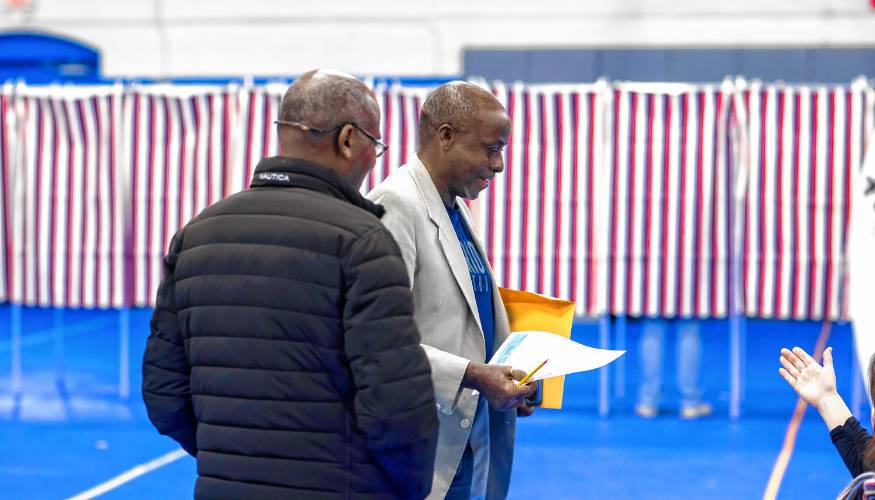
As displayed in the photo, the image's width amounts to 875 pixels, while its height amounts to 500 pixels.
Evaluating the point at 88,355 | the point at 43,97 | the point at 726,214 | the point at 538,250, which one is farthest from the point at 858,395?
the point at 88,355

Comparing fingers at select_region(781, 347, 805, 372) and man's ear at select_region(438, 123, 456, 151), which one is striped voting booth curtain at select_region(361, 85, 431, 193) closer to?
man's ear at select_region(438, 123, 456, 151)

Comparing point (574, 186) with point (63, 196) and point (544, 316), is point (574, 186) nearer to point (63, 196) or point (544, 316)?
point (63, 196)

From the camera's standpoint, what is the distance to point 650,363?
6.53m

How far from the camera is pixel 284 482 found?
185 centimetres

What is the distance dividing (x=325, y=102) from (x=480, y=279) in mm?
725

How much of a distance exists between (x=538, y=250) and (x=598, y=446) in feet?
4.20

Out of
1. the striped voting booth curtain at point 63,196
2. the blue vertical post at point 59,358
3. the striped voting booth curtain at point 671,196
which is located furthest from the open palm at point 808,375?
the blue vertical post at point 59,358

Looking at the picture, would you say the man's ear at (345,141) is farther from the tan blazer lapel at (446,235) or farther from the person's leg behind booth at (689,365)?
the person's leg behind booth at (689,365)

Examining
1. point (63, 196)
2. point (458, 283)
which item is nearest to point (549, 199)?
point (63, 196)

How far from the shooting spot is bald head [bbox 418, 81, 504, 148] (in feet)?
8.04

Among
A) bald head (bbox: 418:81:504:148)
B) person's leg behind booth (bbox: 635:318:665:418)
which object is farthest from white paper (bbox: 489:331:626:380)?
person's leg behind booth (bbox: 635:318:665:418)

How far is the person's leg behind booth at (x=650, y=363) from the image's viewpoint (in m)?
6.50

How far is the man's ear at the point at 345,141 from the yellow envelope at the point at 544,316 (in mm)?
777

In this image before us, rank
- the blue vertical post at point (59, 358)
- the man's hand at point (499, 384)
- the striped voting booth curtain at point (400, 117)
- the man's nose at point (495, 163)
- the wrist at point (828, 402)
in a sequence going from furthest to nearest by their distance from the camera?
the blue vertical post at point (59, 358) → the striped voting booth curtain at point (400, 117) → the man's nose at point (495, 163) → the wrist at point (828, 402) → the man's hand at point (499, 384)
